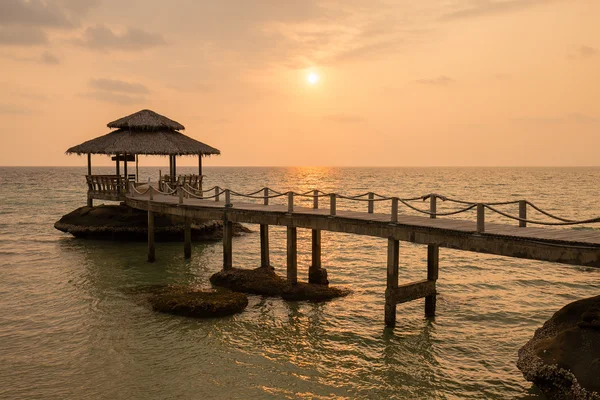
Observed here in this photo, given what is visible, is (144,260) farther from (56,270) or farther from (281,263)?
(281,263)

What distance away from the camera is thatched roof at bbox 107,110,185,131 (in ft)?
98.0

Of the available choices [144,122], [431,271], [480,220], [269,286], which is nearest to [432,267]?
[431,271]

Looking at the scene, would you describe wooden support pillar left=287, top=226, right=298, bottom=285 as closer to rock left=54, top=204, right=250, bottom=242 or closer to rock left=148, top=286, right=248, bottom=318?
rock left=148, top=286, right=248, bottom=318

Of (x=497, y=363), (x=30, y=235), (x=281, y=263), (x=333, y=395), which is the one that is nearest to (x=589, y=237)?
(x=497, y=363)

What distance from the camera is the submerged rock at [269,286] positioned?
1766 centimetres

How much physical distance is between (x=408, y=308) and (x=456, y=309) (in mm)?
1629

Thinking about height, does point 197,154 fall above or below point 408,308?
above

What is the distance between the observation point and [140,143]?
28.8 metres

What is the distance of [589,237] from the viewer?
37.8ft

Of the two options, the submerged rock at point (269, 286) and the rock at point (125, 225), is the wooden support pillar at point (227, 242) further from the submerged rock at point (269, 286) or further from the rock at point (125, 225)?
the rock at point (125, 225)

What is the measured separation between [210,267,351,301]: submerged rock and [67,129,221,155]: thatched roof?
10976 millimetres

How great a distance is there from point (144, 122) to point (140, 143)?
1.76 metres

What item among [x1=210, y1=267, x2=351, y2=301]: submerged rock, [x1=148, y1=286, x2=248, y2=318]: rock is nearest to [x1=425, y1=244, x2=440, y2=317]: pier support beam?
[x1=210, y1=267, x2=351, y2=301]: submerged rock

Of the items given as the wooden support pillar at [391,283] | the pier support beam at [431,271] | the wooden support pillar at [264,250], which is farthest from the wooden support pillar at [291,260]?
the pier support beam at [431,271]
